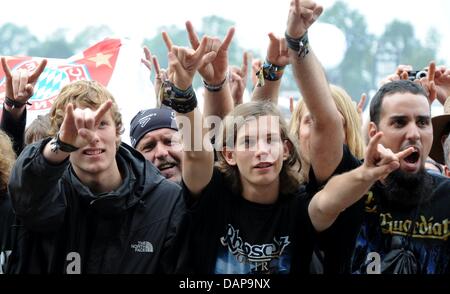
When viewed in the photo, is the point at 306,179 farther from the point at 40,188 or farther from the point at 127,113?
the point at 127,113

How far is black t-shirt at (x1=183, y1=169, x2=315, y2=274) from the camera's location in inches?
172

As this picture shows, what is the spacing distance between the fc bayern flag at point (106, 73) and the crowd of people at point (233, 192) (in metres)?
1.76

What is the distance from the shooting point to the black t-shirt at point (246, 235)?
172 inches

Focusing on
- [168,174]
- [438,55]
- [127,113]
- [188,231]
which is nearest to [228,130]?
[188,231]

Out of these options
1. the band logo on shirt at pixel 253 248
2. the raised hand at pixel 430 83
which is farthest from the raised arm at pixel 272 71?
the band logo on shirt at pixel 253 248

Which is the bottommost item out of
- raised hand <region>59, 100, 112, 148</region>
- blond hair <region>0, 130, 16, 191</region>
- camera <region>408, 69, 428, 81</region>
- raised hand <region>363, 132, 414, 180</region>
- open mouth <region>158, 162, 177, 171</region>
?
open mouth <region>158, 162, 177, 171</region>

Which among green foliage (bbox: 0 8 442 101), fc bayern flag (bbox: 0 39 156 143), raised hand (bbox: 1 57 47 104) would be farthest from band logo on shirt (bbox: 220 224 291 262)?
green foliage (bbox: 0 8 442 101)

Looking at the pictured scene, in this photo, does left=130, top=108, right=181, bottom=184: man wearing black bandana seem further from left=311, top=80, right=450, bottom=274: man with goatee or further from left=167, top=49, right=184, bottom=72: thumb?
left=311, top=80, right=450, bottom=274: man with goatee

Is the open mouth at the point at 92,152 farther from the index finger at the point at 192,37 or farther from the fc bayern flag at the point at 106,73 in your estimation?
the fc bayern flag at the point at 106,73

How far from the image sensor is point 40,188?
14.2 ft

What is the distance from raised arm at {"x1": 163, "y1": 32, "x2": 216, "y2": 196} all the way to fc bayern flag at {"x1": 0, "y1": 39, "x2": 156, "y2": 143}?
208 centimetres

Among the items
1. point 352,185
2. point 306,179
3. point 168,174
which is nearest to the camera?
point 352,185
